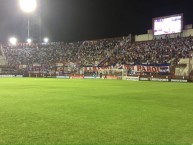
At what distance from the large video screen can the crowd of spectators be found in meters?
2.07

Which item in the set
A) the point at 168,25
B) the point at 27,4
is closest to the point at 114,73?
the point at 168,25

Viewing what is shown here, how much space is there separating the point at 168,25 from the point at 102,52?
19.3m

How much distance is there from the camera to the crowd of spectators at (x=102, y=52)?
63.1 meters

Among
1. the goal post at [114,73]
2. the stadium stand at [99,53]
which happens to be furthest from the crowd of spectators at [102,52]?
the goal post at [114,73]

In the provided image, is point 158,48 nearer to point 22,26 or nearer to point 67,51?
point 67,51

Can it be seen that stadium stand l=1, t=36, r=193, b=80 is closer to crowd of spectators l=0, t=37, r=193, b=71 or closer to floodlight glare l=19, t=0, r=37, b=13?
crowd of spectators l=0, t=37, r=193, b=71

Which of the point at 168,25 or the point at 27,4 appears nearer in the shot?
the point at 27,4

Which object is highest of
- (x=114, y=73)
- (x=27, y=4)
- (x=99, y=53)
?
(x=27, y=4)

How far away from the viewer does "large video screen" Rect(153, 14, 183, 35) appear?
6322cm

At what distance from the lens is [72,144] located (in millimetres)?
8336

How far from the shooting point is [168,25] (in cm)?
6544

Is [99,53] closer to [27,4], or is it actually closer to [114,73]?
[114,73]

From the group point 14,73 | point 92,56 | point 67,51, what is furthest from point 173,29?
point 14,73

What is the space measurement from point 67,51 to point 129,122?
77.3 meters
